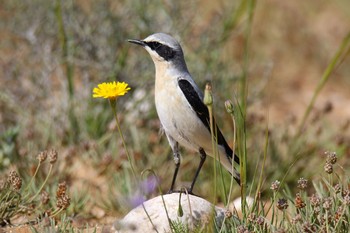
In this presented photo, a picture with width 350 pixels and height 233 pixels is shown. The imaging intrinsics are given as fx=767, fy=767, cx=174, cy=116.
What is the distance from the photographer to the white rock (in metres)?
4.24

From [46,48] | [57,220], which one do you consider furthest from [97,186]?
[46,48]

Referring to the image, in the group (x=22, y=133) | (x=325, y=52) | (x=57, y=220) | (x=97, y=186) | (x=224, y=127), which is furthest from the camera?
(x=325, y=52)

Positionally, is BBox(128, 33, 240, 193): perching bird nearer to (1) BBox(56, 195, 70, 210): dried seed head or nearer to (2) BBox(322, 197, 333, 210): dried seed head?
(1) BBox(56, 195, 70, 210): dried seed head

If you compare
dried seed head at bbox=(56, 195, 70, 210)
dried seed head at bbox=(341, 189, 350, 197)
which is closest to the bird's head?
dried seed head at bbox=(56, 195, 70, 210)

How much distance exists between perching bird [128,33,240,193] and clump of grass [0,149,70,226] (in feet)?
2.63

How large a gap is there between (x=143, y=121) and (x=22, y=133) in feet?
3.55

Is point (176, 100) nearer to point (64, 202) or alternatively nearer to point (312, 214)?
point (64, 202)

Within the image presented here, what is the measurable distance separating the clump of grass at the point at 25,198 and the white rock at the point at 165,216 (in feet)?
1.32

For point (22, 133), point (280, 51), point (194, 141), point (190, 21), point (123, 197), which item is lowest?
point (22, 133)

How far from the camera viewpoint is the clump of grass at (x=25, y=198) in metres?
4.39

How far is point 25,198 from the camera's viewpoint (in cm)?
491

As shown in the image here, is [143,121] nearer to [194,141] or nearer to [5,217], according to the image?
[194,141]

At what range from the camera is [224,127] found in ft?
23.8

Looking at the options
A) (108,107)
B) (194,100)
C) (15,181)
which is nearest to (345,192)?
(194,100)
